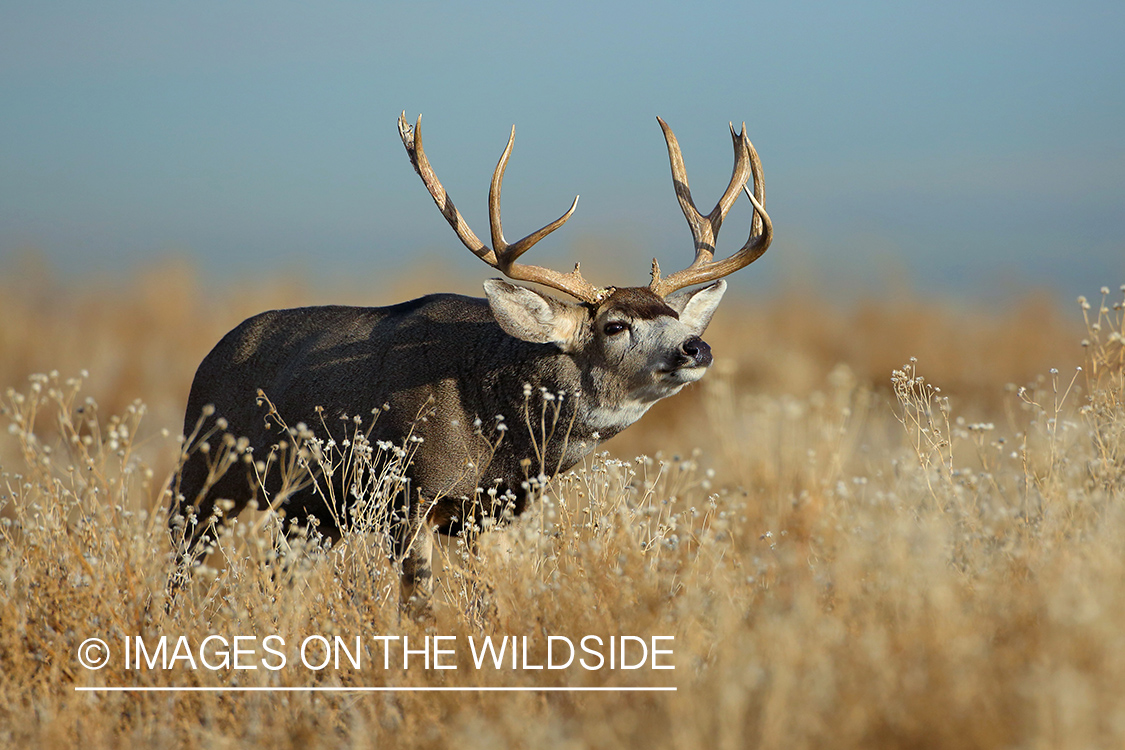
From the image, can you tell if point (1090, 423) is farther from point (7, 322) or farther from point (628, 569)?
point (7, 322)

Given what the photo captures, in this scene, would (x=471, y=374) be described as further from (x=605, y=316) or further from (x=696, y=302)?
(x=696, y=302)

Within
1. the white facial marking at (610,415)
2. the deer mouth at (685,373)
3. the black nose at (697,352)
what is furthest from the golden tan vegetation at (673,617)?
the black nose at (697,352)

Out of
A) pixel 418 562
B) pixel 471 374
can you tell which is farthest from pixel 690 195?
pixel 418 562

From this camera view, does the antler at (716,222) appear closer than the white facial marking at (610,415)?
No

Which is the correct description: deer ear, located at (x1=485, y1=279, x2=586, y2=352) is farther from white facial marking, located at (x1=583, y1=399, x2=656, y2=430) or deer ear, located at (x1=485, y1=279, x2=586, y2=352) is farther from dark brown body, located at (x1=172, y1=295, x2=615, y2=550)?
white facial marking, located at (x1=583, y1=399, x2=656, y2=430)

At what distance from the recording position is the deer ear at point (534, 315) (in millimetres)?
5242

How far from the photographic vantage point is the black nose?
516cm

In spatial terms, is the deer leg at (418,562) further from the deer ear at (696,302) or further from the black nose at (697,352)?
the deer ear at (696,302)

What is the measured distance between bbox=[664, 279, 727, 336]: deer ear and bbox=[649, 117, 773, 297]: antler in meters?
0.06

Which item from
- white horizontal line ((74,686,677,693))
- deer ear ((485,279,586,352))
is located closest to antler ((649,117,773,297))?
deer ear ((485,279,586,352))

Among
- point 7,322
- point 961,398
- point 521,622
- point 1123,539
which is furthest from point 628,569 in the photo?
point 7,322

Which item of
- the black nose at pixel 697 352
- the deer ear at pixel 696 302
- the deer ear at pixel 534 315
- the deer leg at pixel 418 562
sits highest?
the deer ear at pixel 696 302

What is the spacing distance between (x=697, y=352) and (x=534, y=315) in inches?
34.8

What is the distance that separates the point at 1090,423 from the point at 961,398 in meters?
9.82
